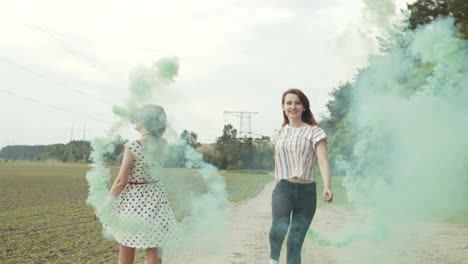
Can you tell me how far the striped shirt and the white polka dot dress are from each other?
1.16m

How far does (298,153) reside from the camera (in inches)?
199

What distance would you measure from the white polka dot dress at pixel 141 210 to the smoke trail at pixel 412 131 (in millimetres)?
6242

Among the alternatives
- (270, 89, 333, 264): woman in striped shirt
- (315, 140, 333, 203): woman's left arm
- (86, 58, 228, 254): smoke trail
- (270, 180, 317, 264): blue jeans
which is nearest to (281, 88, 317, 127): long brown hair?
(270, 89, 333, 264): woman in striped shirt

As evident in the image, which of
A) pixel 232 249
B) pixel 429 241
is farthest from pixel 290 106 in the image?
pixel 429 241

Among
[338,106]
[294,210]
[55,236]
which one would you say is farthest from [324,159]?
[338,106]

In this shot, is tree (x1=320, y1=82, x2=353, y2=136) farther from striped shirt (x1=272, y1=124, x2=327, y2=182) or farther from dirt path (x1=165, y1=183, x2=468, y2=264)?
striped shirt (x1=272, y1=124, x2=327, y2=182)

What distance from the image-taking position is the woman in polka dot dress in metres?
4.77

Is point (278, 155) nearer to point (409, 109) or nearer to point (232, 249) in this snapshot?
point (232, 249)

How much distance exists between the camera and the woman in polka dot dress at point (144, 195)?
15.7 feet

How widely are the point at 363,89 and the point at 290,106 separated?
8.41 metres

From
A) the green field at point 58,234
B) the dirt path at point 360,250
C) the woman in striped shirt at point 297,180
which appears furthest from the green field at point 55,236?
the woman in striped shirt at point 297,180

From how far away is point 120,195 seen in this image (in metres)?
4.88

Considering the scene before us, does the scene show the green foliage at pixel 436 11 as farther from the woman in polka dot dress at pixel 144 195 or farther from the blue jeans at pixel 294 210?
the woman in polka dot dress at pixel 144 195

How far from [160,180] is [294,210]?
1296 mm
